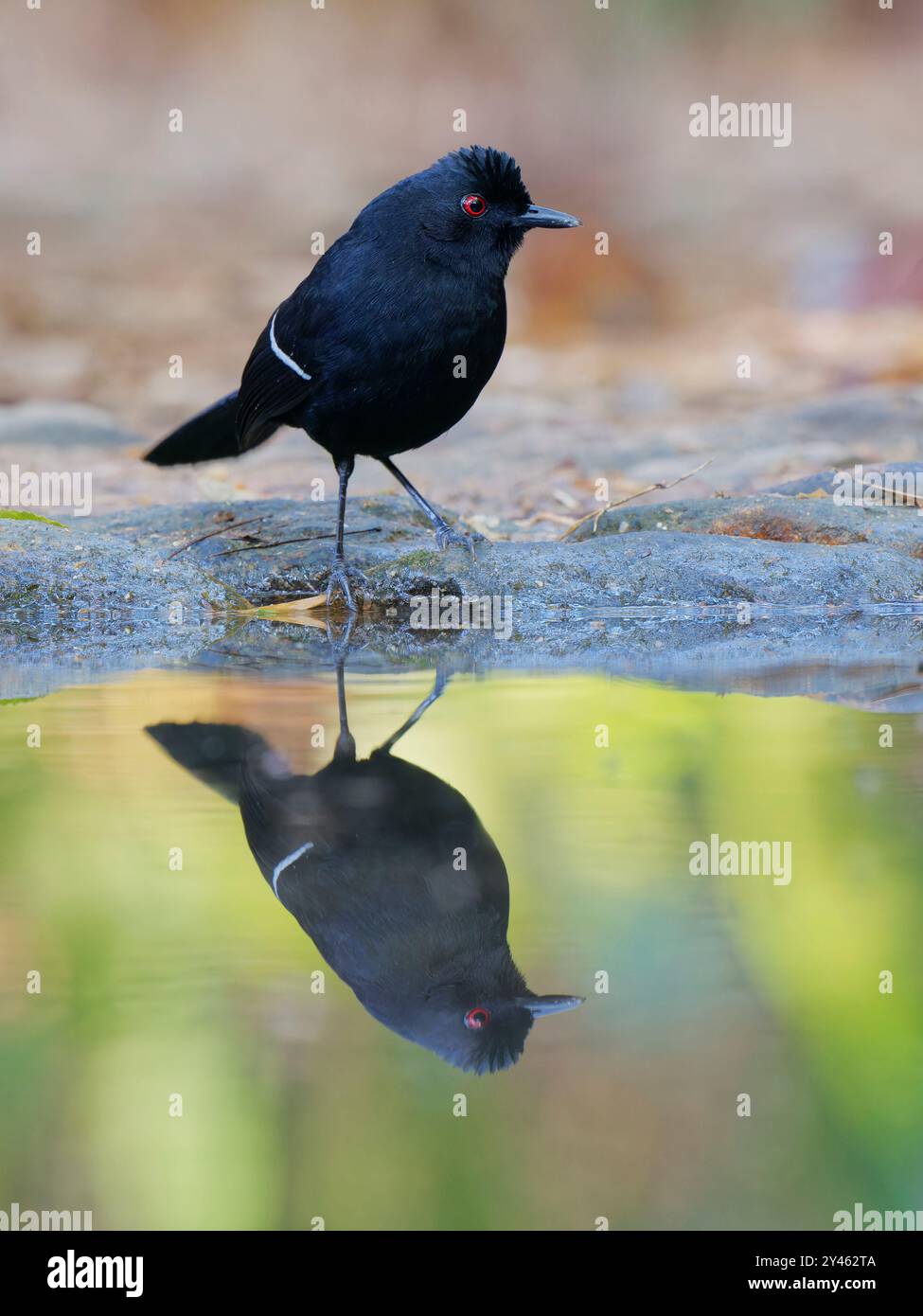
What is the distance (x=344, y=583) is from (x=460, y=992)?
303 cm

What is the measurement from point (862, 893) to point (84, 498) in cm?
613

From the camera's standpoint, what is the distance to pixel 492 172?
3.93 m

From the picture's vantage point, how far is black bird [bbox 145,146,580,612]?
381cm

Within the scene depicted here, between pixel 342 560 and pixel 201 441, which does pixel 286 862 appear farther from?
pixel 201 441

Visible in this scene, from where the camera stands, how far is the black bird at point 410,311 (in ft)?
12.5

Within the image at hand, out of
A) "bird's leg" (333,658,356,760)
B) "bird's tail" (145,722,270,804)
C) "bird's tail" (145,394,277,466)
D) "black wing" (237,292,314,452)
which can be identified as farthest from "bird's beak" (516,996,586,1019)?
"bird's tail" (145,394,277,466)

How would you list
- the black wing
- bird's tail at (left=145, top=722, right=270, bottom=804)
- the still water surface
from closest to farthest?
the still water surface < bird's tail at (left=145, top=722, right=270, bottom=804) < the black wing

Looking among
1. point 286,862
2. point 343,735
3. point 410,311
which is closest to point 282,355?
point 410,311

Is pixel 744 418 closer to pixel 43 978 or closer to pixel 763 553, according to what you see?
pixel 763 553

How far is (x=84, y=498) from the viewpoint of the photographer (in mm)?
7051

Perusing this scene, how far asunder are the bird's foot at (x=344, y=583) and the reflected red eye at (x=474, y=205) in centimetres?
107

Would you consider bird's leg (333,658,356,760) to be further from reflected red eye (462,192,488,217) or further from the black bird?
reflected red eye (462,192,488,217)

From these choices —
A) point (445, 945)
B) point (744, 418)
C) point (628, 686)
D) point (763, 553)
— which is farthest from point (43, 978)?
point (744, 418)

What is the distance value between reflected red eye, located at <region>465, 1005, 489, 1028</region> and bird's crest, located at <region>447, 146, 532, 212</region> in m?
3.14
